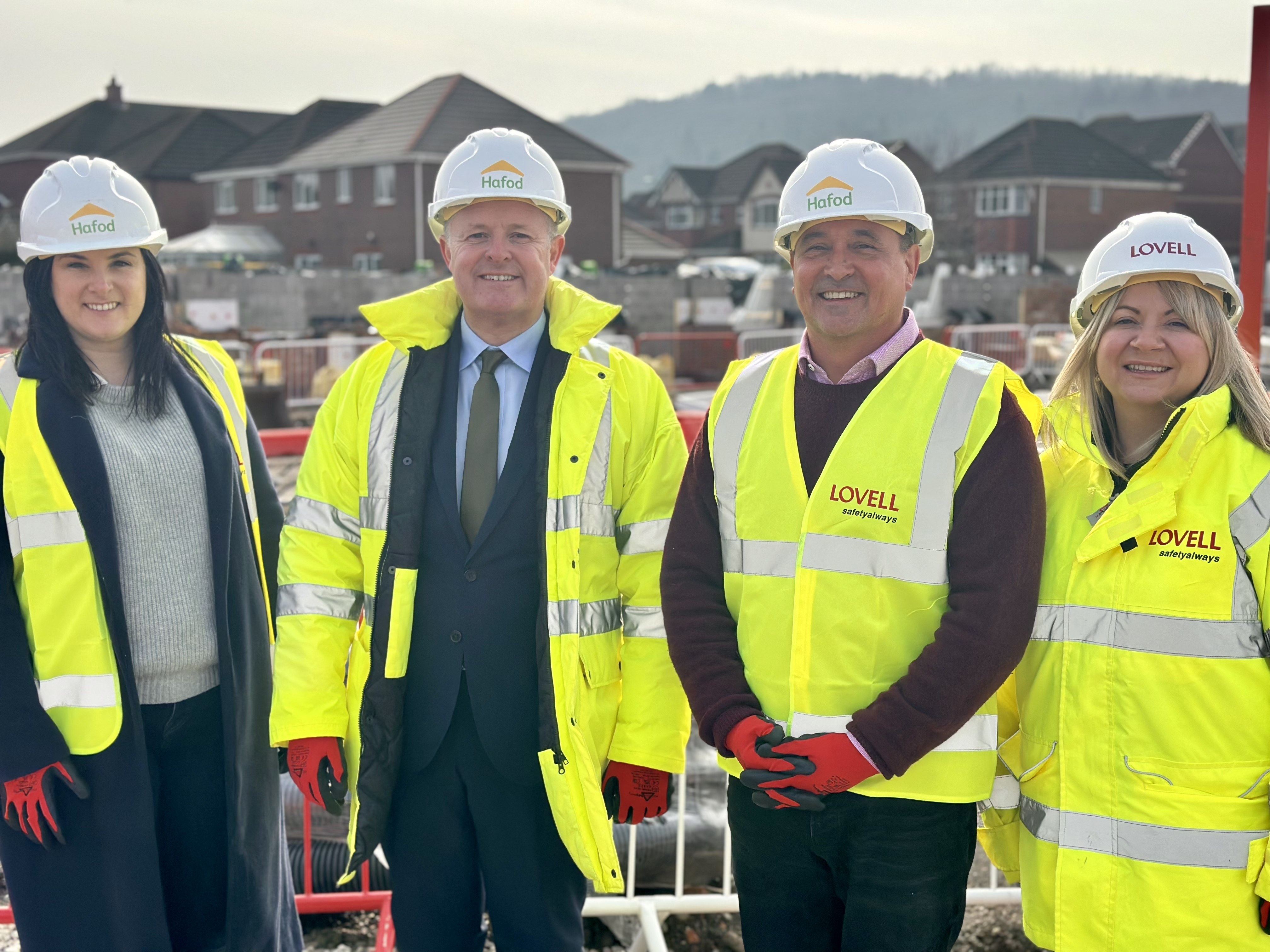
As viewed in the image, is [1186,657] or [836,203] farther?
[836,203]

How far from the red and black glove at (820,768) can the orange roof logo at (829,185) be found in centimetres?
126

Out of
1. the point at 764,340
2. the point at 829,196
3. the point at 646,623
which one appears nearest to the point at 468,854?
the point at 646,623

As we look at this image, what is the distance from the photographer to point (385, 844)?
300 centimetres

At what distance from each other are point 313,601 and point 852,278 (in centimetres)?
163

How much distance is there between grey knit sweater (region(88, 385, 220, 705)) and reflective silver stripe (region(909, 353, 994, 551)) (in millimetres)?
1924

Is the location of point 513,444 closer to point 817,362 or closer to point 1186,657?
point 817,362

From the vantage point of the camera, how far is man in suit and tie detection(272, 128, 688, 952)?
2.86 metres

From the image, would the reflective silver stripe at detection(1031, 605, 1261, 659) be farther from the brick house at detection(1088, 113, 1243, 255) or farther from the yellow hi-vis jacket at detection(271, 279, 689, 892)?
the brick house at detection(1088, 113, 1243, 255)

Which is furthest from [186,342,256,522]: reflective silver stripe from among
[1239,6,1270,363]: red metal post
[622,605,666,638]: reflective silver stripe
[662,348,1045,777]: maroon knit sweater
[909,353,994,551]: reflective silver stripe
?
[1239,6,1270,363]: red metal post

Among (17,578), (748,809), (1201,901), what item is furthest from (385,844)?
(1201,901)

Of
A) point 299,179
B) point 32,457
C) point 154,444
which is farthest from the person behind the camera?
point 299,179

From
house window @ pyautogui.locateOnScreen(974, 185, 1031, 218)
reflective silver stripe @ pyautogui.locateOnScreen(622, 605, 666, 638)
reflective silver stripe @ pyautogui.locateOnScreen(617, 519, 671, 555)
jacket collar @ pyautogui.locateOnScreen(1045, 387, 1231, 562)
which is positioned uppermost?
house window @ pyautogui.locateOnScreen(974, 185, 1031, 218)

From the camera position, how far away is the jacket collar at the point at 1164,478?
95.3 inches

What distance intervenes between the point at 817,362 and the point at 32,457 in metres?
2.05
